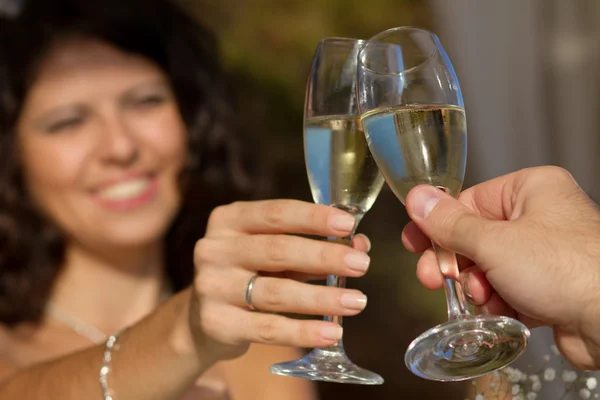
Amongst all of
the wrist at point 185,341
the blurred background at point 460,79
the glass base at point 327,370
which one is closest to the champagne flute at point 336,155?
the glass base at point 327,370

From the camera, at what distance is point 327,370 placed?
4.69 feet

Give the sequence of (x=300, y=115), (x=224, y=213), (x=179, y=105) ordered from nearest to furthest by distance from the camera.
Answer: (x=224, y=213) < (x=179, y=105) < (x=300, y=115)

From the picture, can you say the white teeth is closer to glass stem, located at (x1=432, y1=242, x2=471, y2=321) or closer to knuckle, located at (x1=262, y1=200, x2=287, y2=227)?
knuckle, located at (x1=262, y1=200, x2=287, y2=227)

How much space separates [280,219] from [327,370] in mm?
319

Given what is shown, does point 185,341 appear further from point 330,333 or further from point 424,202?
point 424,202

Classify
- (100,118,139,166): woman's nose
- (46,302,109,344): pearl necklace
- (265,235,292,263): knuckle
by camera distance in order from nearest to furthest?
(265,235,292,263): knuckle → (100,118,139,166): woman's nose → (46,302,109,344): pearl necklace

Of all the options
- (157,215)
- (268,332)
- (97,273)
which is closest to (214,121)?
(157,215)

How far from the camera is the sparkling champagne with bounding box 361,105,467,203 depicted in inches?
48.7

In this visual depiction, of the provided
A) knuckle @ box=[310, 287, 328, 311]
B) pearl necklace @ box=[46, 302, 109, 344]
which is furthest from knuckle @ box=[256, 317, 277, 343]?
pearl necklace @ box=[46, 302, 109, 344]

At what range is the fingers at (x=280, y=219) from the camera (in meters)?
1.41

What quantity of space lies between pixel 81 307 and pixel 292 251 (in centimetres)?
209

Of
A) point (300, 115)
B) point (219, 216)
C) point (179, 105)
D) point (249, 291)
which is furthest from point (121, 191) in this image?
point (300, 115)

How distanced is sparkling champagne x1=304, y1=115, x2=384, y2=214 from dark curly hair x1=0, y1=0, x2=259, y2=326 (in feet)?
6.01

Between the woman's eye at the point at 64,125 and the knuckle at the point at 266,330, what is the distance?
5.66ft
